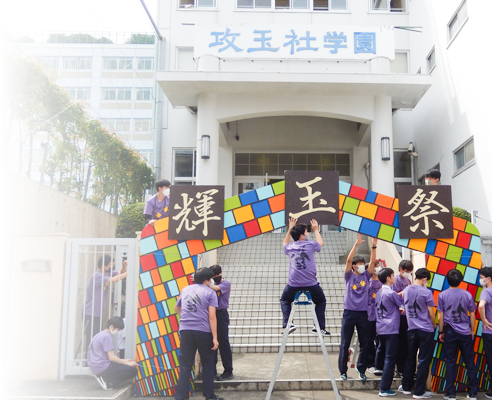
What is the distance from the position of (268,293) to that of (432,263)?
4.33m

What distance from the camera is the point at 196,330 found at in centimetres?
556

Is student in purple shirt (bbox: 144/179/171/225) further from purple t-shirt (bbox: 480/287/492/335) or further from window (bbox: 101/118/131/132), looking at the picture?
purple t-shirt (bbox: 480/287/492/335)

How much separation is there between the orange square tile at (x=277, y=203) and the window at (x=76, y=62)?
8.27m

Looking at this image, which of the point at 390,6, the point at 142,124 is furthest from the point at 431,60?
the point at 142,124

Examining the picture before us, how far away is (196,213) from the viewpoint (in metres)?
6.23

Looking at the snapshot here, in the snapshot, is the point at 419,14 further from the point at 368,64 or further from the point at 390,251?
the point at 390,251

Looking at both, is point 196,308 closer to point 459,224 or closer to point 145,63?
point 459,224

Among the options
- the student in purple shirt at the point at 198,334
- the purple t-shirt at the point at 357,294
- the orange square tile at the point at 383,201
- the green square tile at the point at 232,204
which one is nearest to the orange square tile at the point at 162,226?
the green square tile at the point at 232,204

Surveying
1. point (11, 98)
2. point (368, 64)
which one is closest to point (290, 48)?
point (368, 64)

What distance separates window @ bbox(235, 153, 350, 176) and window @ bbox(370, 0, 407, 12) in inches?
196

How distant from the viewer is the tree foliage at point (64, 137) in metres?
7.54

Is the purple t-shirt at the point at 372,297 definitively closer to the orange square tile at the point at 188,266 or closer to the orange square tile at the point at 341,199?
the orange square tile at the point at 341,199

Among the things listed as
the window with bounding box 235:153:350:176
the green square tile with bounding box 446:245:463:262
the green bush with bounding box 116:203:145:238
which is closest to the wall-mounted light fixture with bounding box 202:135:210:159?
the green bush with bounding box 116:203:145:238

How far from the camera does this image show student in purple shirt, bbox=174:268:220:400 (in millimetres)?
5578
